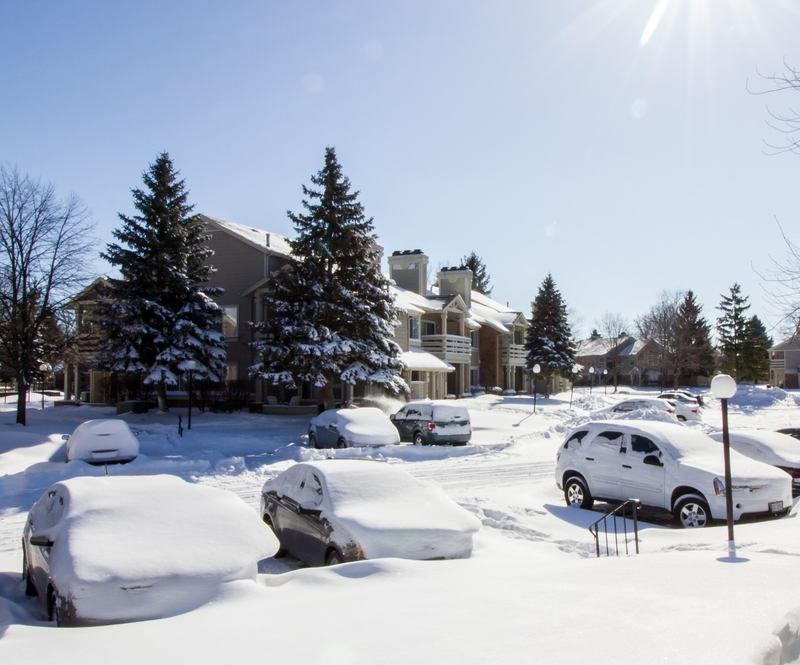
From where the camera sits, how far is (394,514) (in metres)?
8.56

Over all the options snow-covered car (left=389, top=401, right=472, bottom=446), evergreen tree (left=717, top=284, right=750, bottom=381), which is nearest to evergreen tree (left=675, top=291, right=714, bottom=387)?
evergreen tree (left=717, top=284, right=750, bottom=381)

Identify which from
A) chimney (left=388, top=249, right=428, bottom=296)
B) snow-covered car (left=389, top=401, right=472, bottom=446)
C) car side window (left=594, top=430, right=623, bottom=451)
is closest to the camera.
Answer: car side window (left=594, top=430, right=623, bottom=451)

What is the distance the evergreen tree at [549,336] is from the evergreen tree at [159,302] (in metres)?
32.0

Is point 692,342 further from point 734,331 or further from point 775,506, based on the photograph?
point 775,506

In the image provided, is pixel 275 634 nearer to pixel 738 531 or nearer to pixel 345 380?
pixel 738 531

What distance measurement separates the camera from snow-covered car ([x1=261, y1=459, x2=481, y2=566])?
808 centimetres

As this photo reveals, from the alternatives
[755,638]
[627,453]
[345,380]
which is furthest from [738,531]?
[345,380]

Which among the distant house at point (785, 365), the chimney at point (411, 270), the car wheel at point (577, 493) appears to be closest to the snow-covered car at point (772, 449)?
the car wheel at point (577, 493)

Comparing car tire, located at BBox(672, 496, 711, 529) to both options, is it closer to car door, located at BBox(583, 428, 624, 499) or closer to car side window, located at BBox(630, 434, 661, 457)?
car side window, located at BBox(630, 434, 661, 457)

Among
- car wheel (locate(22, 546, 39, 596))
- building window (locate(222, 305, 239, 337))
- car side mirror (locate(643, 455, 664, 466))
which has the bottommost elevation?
car wheel (locate(22, 546, 39, 596))

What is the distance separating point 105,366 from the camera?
28.6 m

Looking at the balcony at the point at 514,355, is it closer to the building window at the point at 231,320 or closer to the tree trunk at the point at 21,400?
the building window at the point at 231,320

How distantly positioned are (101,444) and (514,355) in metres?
42.7

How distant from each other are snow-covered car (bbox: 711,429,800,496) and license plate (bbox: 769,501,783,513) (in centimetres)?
286
